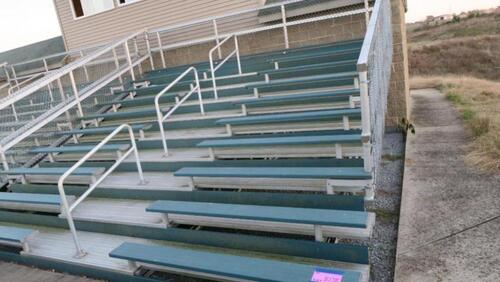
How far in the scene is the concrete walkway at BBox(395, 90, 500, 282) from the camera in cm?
367

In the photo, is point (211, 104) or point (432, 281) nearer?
point (432, 281)

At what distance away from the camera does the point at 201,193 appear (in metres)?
4.70

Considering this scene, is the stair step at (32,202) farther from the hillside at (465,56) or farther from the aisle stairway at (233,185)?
the hillside at (465,56)

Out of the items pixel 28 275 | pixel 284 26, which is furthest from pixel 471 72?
pixel 28 275

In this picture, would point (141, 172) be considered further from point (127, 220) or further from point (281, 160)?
point (281, 160)

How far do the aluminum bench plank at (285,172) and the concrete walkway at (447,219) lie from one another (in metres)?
0.93

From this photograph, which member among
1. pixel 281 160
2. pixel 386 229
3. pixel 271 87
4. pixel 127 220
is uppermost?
pixel 271 87

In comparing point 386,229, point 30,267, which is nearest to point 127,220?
point 30,267

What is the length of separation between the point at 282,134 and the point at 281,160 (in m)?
0.72

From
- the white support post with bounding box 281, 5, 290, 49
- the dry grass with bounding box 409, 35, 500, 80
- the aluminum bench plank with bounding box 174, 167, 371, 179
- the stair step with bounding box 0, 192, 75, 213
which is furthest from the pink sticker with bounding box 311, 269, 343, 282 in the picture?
the dry grass with bounding box 409, 35, 500, 80

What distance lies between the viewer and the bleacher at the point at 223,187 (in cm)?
360

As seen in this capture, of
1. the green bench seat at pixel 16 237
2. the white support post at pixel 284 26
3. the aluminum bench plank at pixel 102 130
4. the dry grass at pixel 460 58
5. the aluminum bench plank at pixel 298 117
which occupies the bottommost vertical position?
the dry grass at pixel 460 58

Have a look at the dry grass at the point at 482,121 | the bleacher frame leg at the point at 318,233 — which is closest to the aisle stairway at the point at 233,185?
the bleacher frame leg at the point at 318,233

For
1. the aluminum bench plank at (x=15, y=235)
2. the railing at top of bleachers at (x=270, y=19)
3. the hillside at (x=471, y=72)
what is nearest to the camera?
the aluminum bench plank at (x=15, y=235)
